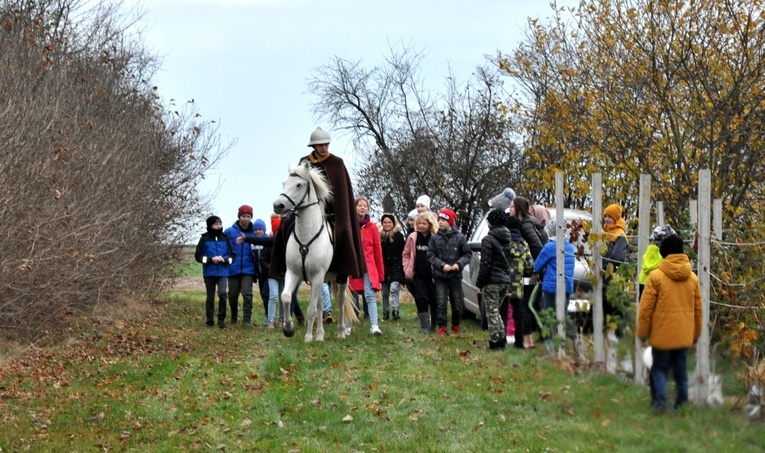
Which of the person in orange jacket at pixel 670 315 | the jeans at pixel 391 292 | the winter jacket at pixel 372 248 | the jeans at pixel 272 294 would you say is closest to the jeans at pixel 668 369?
the person in orange jacket at pixel 670 315

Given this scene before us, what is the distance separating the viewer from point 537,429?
8.38 metres

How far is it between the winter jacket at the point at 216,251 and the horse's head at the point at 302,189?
13.5 feet

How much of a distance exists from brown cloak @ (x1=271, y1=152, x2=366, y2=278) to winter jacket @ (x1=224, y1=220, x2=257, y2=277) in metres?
3.23

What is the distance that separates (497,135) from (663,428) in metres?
28.7

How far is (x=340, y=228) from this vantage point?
14727mm

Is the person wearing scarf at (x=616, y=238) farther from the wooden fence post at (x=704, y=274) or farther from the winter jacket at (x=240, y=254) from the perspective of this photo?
the winter jacket at (x=240, y=254)

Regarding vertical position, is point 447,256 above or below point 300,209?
below

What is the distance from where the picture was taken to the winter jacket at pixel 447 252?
606 inches

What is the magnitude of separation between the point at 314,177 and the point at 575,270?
3519 millimetres

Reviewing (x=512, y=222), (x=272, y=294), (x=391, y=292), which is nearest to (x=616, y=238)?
(x=512, y=222)

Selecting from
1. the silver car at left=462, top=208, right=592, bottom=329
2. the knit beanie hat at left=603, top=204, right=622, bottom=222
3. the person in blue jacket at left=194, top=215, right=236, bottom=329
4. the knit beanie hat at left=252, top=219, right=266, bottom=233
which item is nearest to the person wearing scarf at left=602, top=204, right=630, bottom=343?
the knit beanie hat at left=603, top=204, right=622, bottom=222

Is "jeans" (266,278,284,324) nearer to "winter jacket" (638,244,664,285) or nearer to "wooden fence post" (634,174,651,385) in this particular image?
"wooden fence post" (634,174,651,385)

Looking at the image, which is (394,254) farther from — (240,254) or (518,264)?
(518,264)

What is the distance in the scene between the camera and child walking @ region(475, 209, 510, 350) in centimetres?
1312
